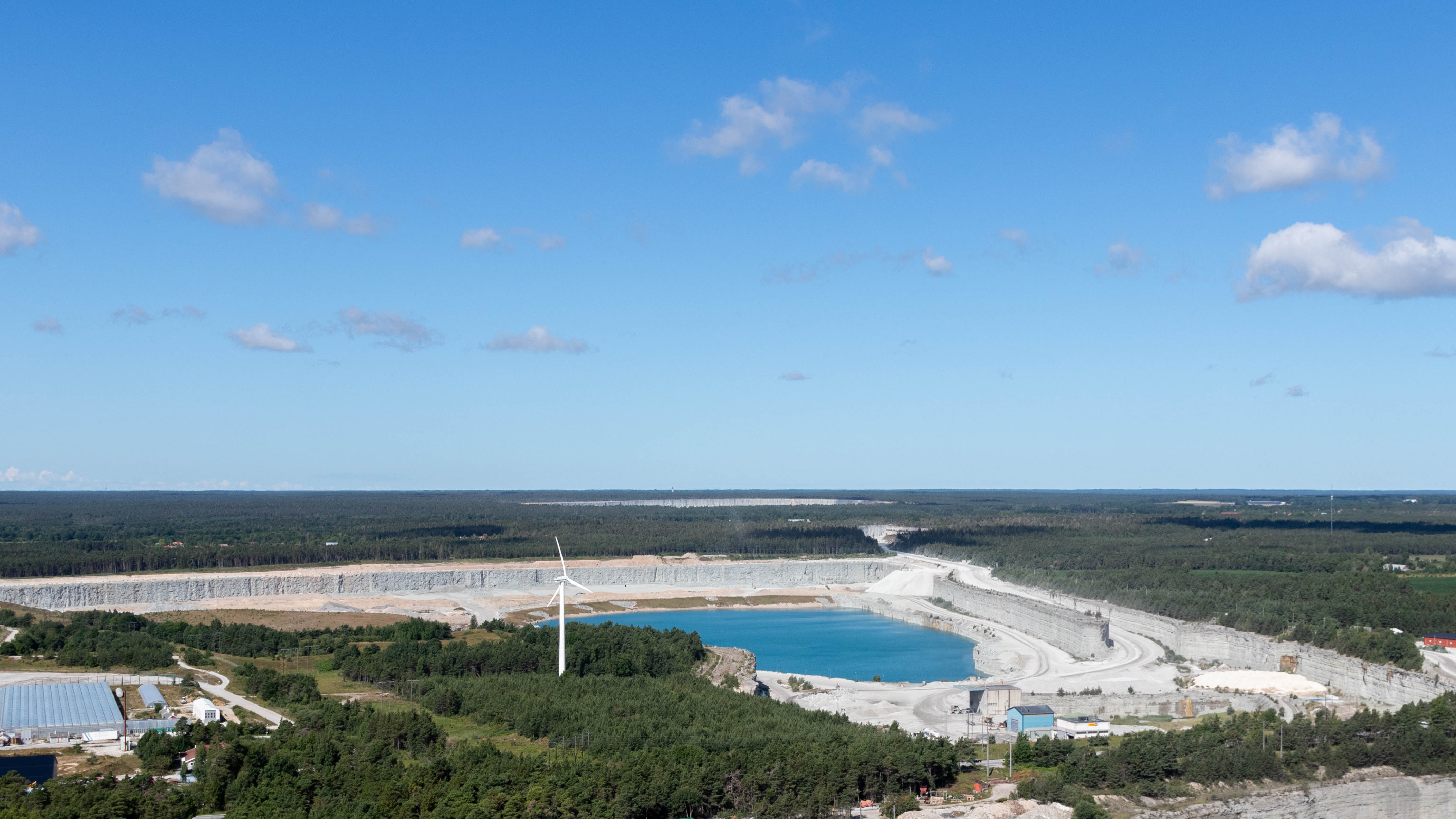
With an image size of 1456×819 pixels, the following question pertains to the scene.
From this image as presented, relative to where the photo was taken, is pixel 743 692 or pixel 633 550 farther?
pixel 633 550

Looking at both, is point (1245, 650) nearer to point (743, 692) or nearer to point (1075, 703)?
point (1075, 703)

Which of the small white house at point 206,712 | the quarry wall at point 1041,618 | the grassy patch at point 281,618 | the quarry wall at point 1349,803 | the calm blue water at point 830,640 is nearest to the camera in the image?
the quarry wall at point 1349,803

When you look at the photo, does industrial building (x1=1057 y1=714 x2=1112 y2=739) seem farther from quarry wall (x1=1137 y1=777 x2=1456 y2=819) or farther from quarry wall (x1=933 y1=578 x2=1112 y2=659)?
quarry wall (x1=933 y1=578 x2=1112 y2=659)

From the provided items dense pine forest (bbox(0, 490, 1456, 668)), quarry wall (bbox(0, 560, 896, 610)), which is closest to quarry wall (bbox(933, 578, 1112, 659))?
dense pine forest (bbox(0, 490, 1456, 668))

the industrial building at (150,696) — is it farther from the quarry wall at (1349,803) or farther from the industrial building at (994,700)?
the quarry wall at (1349,803)

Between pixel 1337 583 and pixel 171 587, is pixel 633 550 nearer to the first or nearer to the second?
pixel 171 587

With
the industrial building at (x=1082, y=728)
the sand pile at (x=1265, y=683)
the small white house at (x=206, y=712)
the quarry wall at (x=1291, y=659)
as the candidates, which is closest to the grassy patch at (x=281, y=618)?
the small white house at (x=206, y=712)

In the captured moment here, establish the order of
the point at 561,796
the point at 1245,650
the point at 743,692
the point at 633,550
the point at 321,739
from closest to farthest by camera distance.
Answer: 1. the point at 561,796
2. the point at 321,739
3. the point at 743,692
4. the point at 1245,650
5. the point at 633,550

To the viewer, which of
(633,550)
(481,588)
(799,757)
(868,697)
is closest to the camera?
(799,757)

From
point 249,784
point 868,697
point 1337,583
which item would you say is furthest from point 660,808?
point 1337,583
